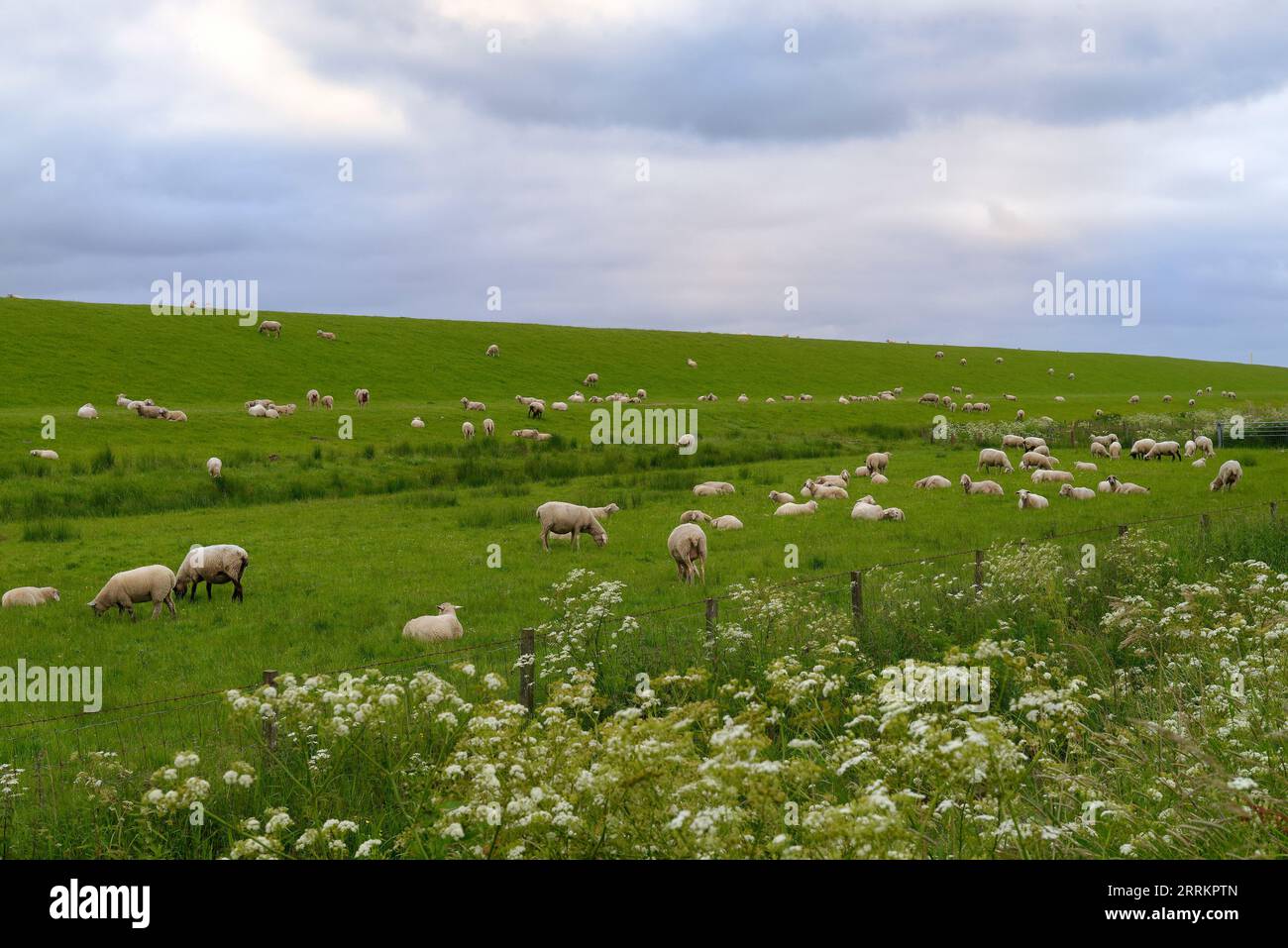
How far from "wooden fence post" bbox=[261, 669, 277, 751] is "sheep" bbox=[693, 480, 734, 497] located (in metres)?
26.2

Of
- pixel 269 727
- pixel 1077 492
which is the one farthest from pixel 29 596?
pixel 1077 492

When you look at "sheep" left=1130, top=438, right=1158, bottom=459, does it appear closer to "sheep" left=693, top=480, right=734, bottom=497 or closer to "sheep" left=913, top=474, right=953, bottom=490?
"sheep" left=913, top=474, right=953, bottom=490

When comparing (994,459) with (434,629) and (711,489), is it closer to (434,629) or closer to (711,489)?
(711,489)

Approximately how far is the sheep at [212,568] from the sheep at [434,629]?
6.12 meters

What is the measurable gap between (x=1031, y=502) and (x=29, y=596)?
2957 centimetres

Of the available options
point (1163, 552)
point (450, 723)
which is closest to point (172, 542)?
point (450, 723)

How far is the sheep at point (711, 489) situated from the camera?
118 ft

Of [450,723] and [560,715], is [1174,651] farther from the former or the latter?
[450,723]

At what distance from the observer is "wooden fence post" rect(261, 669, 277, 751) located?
961cm

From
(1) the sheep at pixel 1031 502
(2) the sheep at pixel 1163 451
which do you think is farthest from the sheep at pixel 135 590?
(2) the sheep at pixel 1163 451

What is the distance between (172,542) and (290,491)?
9.80 metres

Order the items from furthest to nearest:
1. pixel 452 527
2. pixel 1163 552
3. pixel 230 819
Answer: pixel 452 527 → pixel 1163 552 → pixel 230 819

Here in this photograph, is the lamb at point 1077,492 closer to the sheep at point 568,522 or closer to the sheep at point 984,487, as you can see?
the sheep at point 984,487

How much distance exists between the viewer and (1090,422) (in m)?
60.8
